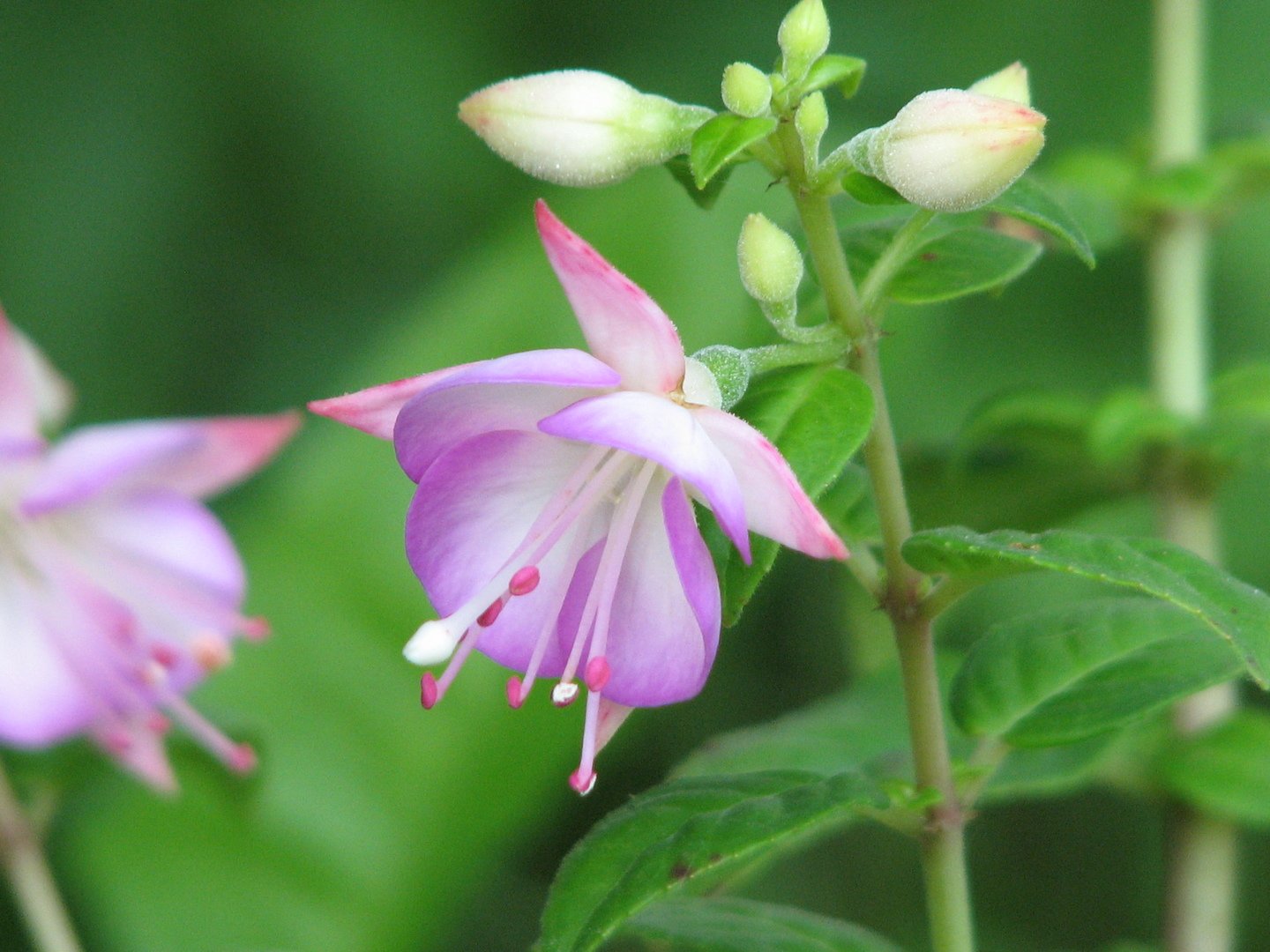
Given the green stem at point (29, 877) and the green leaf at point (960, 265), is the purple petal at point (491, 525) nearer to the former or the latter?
the green leaf at point (960, 265)

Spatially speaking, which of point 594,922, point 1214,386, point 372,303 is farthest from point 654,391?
point 372,303

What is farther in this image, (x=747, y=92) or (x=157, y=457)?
(x=157, y=457)

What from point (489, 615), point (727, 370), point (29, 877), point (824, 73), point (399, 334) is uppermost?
point (399, 334)

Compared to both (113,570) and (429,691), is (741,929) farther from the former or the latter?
(113,570)

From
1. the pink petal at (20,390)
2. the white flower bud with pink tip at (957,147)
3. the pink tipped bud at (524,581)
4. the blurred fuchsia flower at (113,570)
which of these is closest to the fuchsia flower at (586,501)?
the pink tipped bud at (524,581)

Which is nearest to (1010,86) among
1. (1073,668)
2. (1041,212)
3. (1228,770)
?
(1041,212)

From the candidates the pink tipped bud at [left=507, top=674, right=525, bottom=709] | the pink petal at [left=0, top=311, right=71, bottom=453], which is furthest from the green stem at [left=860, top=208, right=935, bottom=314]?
the pink petal at [left=0, top=311, right=71, bottom=453]
